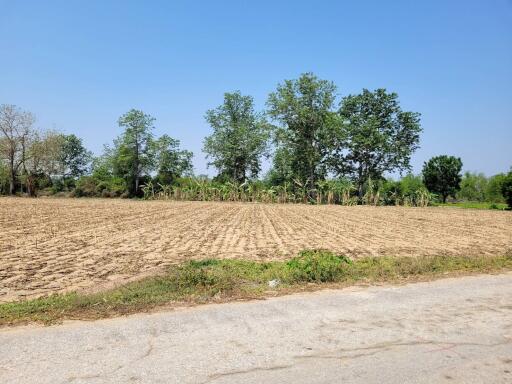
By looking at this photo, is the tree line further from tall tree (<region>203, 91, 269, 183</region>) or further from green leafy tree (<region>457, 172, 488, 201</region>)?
green leafy tree (<region>457, 172, 488, 201</region>)

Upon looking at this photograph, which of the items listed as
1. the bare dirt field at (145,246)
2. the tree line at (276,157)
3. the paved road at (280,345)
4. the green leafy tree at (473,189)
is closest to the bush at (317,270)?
the paved road at (280,345)

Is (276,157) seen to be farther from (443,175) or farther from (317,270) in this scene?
(317,270)

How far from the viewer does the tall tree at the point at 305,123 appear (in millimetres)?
57562

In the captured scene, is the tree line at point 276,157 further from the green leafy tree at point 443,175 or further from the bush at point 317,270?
the bush at point 317,270

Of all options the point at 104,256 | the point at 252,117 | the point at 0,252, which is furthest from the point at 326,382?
the point at 252,117

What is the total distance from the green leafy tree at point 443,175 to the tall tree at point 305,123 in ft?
75.0

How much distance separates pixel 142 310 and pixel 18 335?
4.99 feet

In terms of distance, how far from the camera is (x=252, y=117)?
225 ft

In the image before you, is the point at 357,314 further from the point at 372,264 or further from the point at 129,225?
the point at 129,225

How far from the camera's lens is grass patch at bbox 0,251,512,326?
18.3ft

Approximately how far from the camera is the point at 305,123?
58.0 metres

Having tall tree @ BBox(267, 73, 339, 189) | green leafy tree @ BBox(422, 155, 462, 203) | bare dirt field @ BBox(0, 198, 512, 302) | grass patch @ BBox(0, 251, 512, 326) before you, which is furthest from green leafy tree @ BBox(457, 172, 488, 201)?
grass patch @ BBox(0, 251, 512, 326)

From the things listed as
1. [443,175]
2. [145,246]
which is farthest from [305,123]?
[145,246]

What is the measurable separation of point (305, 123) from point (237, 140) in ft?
38.0
